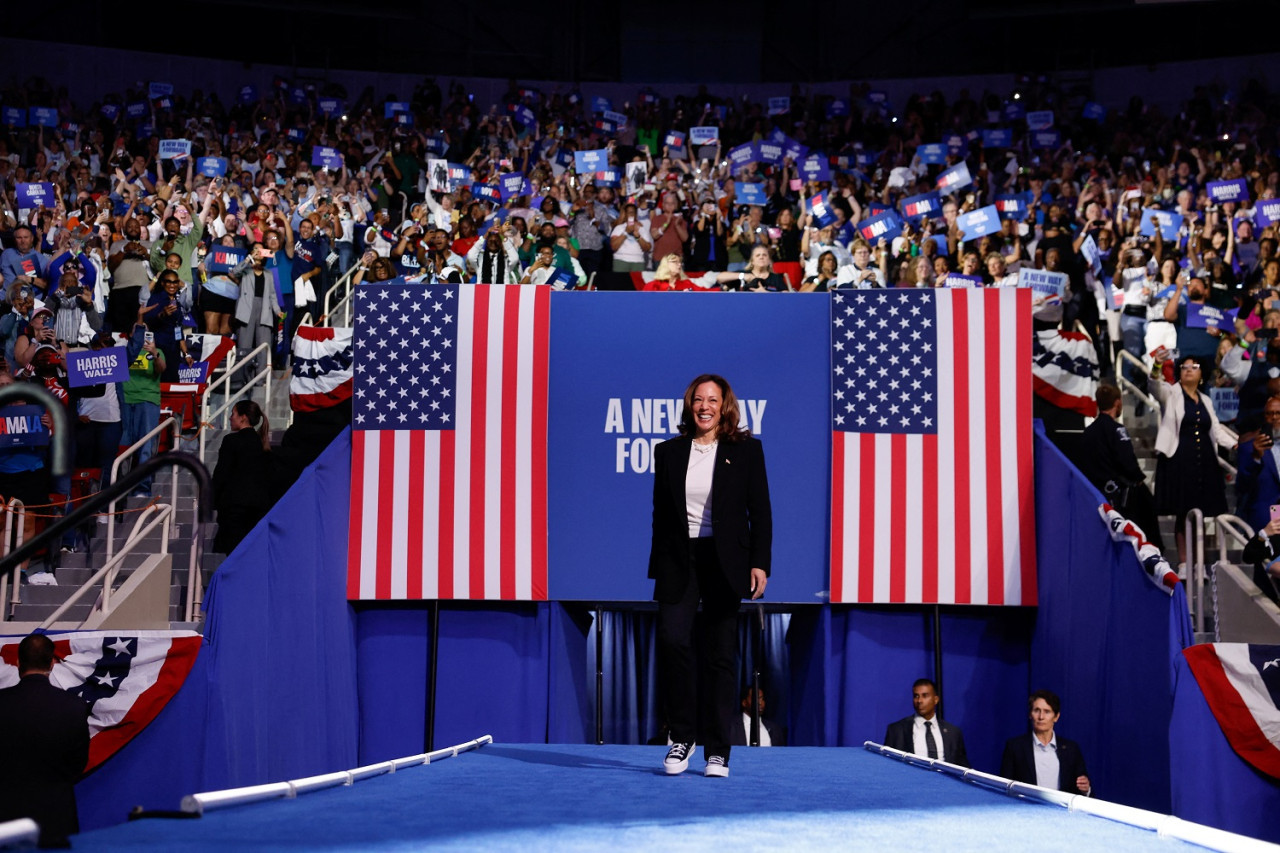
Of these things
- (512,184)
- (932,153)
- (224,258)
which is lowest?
(224,258)

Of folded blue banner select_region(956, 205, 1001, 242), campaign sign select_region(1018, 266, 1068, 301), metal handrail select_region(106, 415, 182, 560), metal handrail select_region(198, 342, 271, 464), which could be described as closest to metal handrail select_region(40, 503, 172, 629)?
metal handrail select_region(106, 415, 182, 560)

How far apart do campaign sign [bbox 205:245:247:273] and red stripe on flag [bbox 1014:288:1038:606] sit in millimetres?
8200

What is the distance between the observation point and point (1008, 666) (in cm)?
1092

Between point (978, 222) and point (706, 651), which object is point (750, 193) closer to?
point (978, 222)

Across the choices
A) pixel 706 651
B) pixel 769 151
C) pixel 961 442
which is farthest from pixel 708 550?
pixel 769 151

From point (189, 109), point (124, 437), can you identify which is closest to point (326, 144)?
point (189, 109)

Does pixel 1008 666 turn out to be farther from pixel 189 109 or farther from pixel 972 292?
pixel 189 109

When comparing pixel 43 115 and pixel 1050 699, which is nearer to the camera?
pixel 1050 699

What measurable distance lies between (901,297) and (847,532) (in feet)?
6.13

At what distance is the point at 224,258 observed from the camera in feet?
48.9

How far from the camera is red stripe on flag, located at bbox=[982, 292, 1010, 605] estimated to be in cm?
1077

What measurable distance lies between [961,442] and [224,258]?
26.7 feet

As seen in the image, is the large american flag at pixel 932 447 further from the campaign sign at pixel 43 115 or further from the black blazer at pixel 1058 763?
the campaign sign at pixel 43 115

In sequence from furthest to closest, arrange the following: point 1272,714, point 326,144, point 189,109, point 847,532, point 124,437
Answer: point 189,109 < point 326,144 < point 124,437 < point 847,532 < point 1272,714
